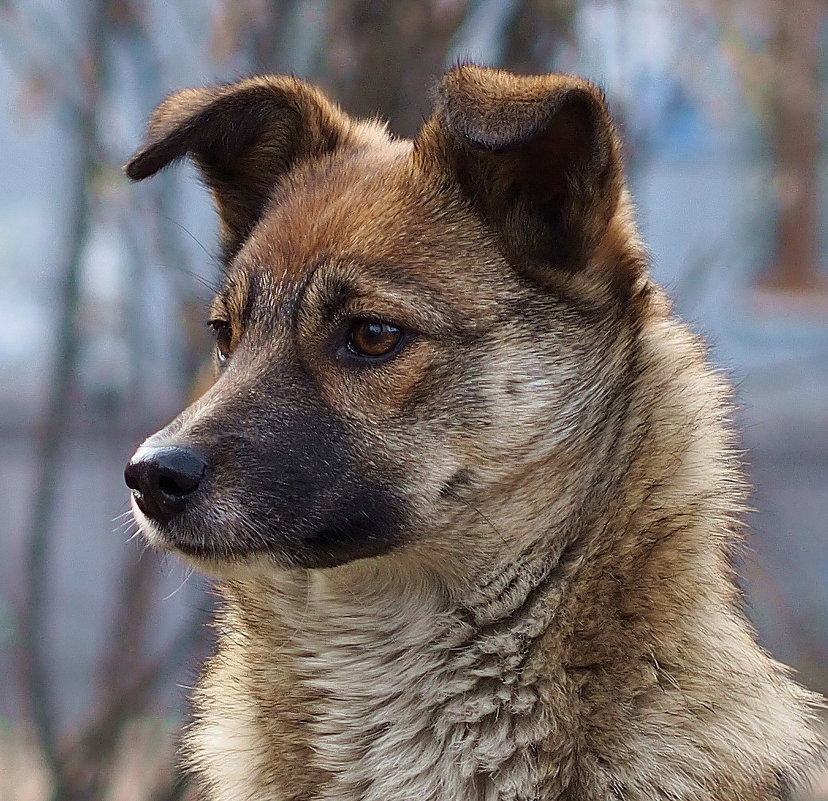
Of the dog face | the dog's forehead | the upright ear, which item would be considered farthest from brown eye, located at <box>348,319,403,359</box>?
the upright ear

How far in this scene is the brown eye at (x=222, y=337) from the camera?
3.27 metres

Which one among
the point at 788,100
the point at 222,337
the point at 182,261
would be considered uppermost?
the point at 788,100

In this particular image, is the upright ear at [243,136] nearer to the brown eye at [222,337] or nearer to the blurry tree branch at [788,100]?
the brown eye at [222,337]

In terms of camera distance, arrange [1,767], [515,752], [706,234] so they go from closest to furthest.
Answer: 1. [515,752]
2. [1,767]
3. [706,234]

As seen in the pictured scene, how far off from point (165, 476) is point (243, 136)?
1.12 meters

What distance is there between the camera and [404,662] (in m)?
2.95

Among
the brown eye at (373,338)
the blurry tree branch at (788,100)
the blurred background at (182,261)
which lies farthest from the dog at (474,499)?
the blurry tree branch at (788,100)

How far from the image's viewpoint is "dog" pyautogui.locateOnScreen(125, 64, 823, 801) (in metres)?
2.74

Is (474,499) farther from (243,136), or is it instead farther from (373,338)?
(243,136)

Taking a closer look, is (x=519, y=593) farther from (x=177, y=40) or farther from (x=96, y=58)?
(x=177, y=40)

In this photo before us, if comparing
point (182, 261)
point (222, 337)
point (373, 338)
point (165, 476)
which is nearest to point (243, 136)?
point (222, 337)

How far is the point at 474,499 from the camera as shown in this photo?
9.64 feet

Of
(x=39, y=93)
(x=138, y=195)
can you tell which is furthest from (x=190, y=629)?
(x=39, y=93)

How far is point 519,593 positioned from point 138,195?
3097 millimetres
